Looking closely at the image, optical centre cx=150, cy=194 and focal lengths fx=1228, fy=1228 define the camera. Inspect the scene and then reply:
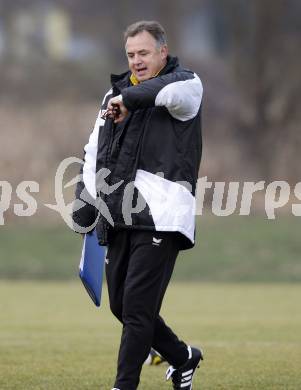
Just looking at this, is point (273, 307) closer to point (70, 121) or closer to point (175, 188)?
point (175, 188)

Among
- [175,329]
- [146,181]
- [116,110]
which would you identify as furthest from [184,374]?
[175,329]

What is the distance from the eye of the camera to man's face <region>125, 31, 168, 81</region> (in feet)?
21.1

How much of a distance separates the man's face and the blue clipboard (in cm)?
98

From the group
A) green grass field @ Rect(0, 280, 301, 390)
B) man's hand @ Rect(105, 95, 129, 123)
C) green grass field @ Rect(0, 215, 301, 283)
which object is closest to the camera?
man's hand @ Rect(105, 95, 129, 123)

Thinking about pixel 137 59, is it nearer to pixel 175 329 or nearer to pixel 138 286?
pixel 138 286

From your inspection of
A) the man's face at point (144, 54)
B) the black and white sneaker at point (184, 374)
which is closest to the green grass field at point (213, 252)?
the black and white sneaker at point (184, 374)

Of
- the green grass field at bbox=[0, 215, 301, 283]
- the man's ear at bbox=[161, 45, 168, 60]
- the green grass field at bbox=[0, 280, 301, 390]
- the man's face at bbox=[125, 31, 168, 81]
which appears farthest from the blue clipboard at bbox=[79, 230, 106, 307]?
the green grass field at bbox=[0, 215, 301, 283]

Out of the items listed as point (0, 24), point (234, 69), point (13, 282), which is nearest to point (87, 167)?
point (13, 282)

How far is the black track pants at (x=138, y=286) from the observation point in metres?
6.39

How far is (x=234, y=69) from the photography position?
3444 centimetres

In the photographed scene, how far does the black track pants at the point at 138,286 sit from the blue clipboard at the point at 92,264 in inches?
14.6

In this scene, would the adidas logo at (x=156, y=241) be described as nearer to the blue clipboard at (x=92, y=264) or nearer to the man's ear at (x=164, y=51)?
the blue clipboard at (x=92, y=264)

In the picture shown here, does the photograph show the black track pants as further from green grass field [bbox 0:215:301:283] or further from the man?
green grass field [bbox 0:215:301:283]

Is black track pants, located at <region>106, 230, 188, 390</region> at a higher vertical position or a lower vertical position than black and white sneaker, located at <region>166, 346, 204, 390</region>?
higher
